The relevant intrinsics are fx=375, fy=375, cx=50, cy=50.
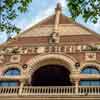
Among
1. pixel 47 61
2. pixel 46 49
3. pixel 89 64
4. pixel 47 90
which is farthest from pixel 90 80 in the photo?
pixel 46 49

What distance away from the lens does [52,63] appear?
27750 millimetres

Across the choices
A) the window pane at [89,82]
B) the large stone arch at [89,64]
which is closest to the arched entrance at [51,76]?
the large stone arch at [89,64]

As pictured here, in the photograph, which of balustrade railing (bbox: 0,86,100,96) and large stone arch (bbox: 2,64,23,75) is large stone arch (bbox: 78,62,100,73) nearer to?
balustrade railing (bbox: 0,86,100,96)

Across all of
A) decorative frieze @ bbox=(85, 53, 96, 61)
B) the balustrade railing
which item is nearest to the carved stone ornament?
decorative frieze @ bbox=(85, 53, 96, 61)

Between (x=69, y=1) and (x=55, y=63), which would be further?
(x=55, y=63)

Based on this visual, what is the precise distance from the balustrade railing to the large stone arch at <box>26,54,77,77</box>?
72.7 inches

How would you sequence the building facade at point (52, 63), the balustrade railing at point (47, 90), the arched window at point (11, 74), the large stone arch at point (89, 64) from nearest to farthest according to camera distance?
the balustrade railing at point (47, 90)
the building facade at point (52, 63)
the large stone arch at point (89, 64)
the arched window at point (11, 74)

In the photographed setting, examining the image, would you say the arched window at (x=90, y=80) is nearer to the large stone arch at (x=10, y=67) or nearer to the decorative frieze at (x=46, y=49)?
the decorative frieze at (x=46, y=49)

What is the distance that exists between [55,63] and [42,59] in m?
1.07

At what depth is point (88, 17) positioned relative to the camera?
1494cm

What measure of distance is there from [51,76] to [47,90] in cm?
443

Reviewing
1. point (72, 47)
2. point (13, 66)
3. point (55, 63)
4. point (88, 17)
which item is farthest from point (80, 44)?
point (88, 17)

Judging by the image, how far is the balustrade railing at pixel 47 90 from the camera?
2453 centimetres

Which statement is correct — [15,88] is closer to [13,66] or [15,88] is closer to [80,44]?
[13,66]
